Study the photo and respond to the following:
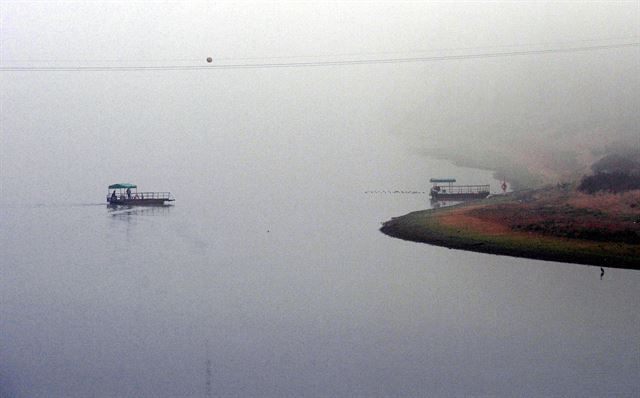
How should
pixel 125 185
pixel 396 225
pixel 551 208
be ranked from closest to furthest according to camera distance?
1. pixel 551 208
2. pixel 396 225
3. pixel 125 185

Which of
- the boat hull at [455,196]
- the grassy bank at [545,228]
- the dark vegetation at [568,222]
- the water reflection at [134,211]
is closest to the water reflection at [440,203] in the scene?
the boat hull at [455,196]

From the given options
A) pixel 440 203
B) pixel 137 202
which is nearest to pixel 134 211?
pixel 137 202

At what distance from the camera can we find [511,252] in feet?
112

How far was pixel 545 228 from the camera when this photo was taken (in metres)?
35.0

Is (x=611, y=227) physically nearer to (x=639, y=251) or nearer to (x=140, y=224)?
(x=639, y=251)

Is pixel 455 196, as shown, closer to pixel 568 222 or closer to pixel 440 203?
pixel 440 203

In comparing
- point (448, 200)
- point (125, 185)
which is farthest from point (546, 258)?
point (125, 185)

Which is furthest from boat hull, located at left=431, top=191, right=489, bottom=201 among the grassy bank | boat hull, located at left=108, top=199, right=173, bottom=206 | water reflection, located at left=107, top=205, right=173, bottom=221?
boat hull, located at left=108, top=199, right=173, bottom=206

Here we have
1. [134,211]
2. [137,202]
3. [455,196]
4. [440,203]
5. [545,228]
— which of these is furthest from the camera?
[137,202]

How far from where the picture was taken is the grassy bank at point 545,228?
105ft

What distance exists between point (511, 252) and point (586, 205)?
637 centimetres

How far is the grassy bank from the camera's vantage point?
105ft

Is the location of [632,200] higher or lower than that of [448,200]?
lower

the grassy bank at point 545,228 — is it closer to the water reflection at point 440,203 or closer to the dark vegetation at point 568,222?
the dark vegetation at point 568,222
